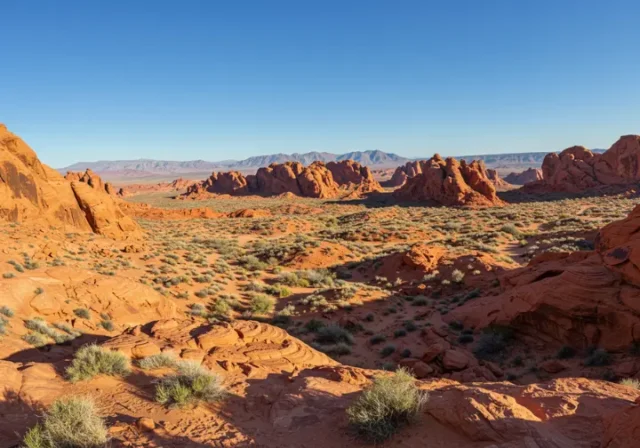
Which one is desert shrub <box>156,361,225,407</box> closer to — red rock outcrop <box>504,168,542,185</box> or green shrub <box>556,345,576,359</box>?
green shrub <box>556,345,576,359</box>

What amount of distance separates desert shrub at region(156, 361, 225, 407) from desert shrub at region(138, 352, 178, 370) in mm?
806

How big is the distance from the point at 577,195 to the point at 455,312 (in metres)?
57.9

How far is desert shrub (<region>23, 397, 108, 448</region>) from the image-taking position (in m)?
4.25

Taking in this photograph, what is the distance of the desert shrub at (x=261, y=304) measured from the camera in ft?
51.9

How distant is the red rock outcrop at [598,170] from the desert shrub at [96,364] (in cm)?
7217

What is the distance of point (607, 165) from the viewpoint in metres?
63.4

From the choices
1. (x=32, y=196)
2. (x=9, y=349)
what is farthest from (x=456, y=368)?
(x=32, y=196)

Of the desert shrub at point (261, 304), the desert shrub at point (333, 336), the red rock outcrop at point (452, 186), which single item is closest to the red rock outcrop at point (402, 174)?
the red rock outcrop at point (452, 186)

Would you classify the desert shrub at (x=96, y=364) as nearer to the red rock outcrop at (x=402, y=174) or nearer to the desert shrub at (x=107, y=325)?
the desert shrub at (x=107, y=325)

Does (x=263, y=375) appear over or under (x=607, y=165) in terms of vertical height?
under

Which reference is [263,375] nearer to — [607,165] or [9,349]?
[9,349]

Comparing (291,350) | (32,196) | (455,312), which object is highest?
(32,196)

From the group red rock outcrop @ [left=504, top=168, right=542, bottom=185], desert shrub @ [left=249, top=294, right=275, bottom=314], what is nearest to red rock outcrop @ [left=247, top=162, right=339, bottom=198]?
red rock outcrop @ [left=504, top=168, right=542, bottom=185]

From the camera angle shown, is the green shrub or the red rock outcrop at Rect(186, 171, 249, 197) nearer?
the green shrub
